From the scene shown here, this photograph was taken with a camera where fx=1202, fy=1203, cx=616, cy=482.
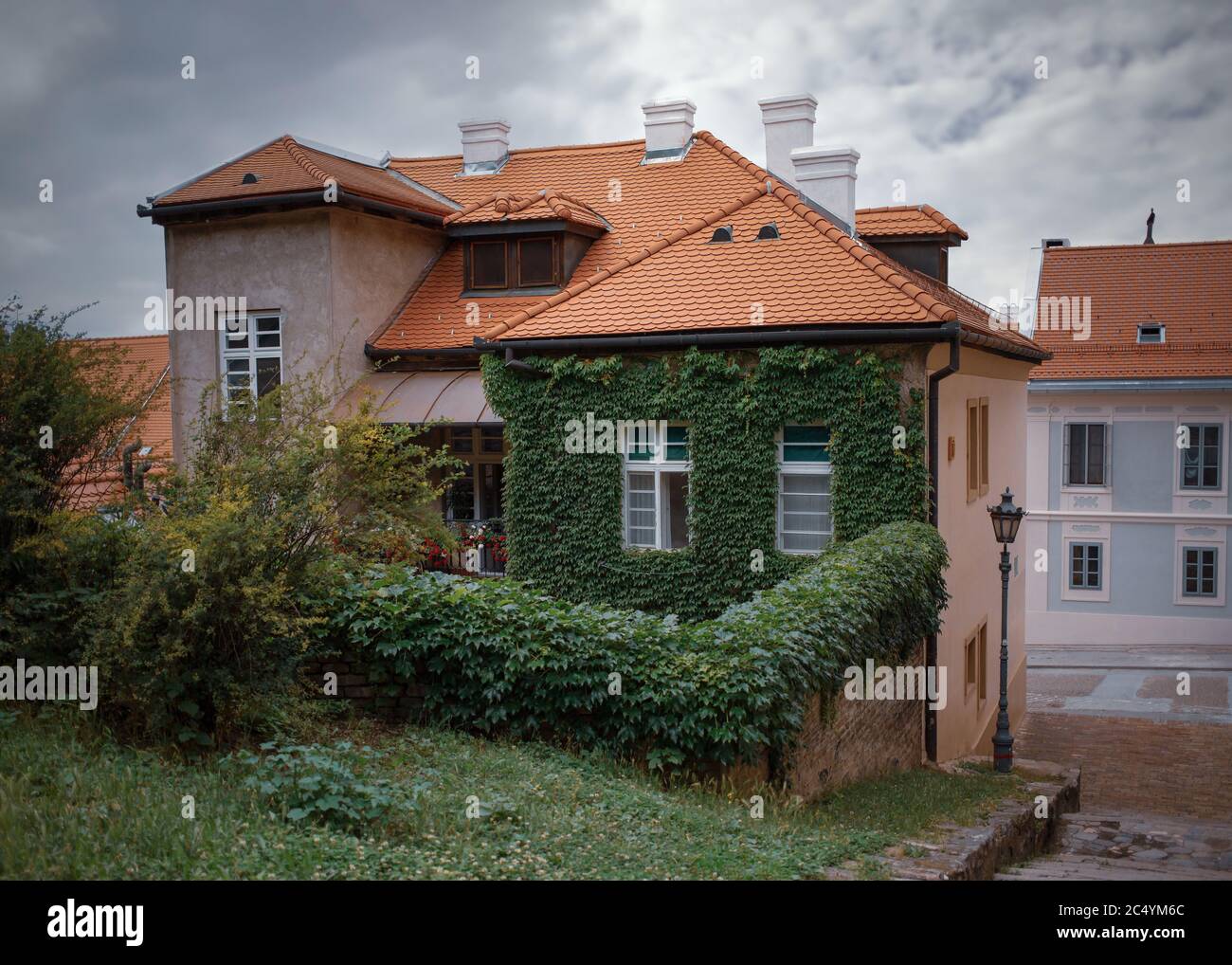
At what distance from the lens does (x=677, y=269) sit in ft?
59.5

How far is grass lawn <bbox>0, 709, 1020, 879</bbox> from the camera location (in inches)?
→ 250

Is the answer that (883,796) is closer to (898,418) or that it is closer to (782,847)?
(782,847)

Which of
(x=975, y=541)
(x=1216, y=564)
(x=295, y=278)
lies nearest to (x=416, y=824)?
Answer: (x=975, y=541)

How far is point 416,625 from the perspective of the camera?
35.1ft

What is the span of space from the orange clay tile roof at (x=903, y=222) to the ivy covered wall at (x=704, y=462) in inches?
258

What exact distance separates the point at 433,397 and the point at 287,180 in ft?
14.3

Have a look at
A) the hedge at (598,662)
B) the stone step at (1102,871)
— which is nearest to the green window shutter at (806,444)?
the hedge at (598,662)

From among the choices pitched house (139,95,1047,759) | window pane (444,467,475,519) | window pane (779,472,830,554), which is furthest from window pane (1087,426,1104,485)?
window pane (444,467,475,519)

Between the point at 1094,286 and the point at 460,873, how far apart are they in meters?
32.7

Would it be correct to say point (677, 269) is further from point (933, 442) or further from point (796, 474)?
point (933, 442)

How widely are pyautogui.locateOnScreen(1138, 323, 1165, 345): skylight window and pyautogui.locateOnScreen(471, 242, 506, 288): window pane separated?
20.2 meters

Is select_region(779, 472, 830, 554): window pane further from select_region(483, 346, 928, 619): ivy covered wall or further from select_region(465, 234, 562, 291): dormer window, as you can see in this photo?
select_region(465, 234, 562, 291): dormer window

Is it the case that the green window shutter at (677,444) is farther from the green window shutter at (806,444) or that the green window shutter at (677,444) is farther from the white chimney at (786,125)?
the white chimney at (786,125)
